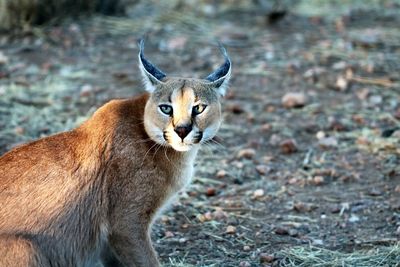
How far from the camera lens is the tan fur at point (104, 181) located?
5066 millimetres

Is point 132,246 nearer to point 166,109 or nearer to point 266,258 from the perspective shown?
point 166,109

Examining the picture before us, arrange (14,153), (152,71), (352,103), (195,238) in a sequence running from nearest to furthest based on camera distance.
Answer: (14,153)
(152,71)
(195,238)
(352,103)

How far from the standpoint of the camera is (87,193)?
521 cm

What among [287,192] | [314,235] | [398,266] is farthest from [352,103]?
[398,266]

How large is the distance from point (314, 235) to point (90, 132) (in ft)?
6.62

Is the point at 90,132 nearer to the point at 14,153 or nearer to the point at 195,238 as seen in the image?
the point at 14,153

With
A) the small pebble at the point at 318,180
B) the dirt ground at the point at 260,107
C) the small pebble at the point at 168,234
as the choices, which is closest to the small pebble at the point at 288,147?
the dirt ground at the point at 260,107

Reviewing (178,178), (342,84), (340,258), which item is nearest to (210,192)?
(340,258)

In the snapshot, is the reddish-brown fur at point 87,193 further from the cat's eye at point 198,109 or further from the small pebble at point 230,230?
the small pebble at point 230,230

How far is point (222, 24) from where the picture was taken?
1255 cm

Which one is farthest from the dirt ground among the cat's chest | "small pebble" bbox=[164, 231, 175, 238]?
the cat's chest

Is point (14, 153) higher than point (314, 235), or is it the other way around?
point (14, 153)

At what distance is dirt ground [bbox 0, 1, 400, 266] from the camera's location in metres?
6.57

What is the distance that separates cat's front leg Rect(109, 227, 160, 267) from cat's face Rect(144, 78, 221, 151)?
0.59 meters
